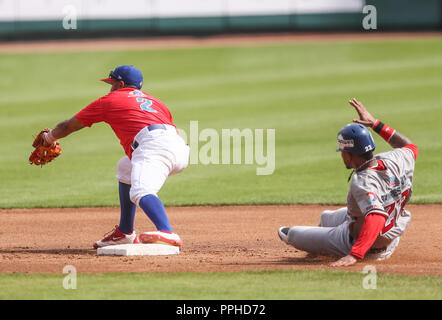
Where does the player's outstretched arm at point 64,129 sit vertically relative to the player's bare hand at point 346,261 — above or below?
above

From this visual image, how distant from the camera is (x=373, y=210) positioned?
5.73 m

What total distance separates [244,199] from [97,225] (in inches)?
89.6

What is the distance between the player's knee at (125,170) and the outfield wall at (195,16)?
21.5 m

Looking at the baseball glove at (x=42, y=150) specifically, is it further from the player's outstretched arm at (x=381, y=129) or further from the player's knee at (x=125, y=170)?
the player's outstretched arm at (x=381, y=129)

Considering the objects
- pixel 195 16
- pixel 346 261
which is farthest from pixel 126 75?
pixel 195 16

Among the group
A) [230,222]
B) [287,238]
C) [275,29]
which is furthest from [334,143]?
[275,29]

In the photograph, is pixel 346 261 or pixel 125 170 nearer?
pixel 346 261

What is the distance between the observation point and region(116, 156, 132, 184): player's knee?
6.89 m

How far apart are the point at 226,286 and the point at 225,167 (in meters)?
7.06

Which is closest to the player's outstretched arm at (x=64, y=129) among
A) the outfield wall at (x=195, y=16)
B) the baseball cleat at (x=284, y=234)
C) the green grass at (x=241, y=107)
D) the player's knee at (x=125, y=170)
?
the player's knee at (x=125, y=170)

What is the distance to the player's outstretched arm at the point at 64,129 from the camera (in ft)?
22.2

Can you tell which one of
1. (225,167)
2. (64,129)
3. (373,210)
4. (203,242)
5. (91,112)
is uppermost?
(91,112)

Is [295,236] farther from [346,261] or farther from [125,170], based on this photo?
[125,170]

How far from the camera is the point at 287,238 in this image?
656cm
